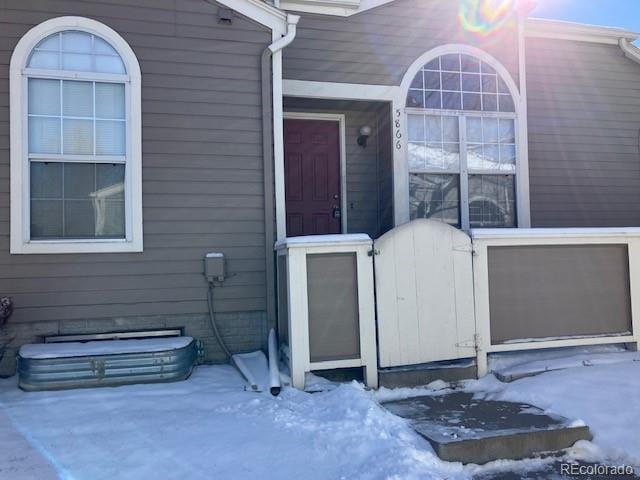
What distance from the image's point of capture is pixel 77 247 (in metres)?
4.63

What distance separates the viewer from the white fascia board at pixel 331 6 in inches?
237

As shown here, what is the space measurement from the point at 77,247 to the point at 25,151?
95 centimetres

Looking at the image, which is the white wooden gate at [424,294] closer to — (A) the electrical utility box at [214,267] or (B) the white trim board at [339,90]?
(A) the electrical utility box at [214,267]

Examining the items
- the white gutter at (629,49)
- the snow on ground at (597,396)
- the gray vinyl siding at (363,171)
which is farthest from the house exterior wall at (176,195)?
the white gutter at (629,49)

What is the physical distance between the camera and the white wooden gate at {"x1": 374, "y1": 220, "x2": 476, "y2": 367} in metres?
4.22

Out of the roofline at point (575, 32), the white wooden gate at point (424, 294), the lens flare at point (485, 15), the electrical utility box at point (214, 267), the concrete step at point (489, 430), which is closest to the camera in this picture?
the concrete step at point (489, 430)

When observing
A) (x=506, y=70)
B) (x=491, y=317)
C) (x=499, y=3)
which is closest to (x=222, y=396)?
(x=491, y=317)

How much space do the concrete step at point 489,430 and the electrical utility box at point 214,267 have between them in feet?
6.57

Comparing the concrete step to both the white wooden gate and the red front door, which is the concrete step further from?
the red front door

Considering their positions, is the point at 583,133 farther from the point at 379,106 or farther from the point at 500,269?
the point at 500,269

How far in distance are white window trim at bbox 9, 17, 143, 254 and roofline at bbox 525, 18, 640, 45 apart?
5225 mm

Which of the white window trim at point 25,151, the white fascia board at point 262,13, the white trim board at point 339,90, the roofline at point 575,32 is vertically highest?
the roofline at point 575,32

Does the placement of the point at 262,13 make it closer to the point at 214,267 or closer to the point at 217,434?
the point at 214,267

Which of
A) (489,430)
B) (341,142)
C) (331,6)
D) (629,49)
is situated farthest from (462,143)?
(489,430)
